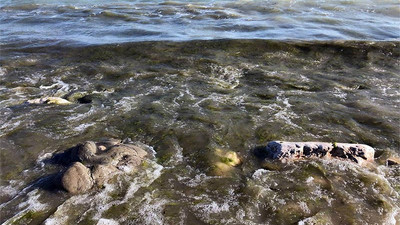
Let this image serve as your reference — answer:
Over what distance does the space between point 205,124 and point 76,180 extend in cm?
271

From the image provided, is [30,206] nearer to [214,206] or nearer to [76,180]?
[76,180]

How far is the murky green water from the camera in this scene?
174 inches

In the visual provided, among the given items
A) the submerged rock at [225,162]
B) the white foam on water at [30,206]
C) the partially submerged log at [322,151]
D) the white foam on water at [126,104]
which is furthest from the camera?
the white foam on water at [126,104]

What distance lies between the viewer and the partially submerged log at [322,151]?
5.29 meters

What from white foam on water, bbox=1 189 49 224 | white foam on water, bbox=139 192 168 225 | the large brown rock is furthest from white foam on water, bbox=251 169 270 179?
white foam on water, bbox=1 189 49 224

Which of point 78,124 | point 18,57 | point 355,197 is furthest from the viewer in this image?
point 18,57

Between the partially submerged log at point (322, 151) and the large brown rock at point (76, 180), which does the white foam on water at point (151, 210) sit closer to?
the large brown rock at point (76, 180)

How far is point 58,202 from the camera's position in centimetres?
449

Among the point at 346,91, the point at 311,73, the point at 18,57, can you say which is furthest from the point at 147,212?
the point at 18,57

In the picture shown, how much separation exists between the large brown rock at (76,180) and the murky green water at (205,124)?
13 cm

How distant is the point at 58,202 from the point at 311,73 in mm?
7115

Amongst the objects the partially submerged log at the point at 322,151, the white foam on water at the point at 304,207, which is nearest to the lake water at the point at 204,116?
the white foam on water at the point at 304,207

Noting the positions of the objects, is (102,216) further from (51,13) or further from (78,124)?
(51,13)

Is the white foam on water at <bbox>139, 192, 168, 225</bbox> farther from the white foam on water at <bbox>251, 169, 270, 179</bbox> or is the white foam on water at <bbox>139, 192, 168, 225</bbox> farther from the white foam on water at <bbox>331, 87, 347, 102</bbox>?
the white foam on water at <bbox>331, 87, 347, 102</bbox>
